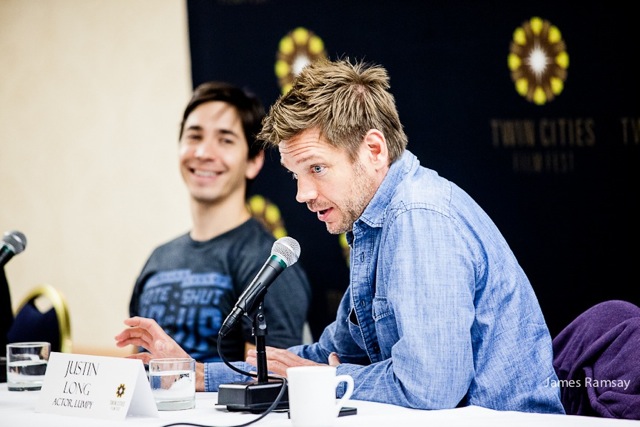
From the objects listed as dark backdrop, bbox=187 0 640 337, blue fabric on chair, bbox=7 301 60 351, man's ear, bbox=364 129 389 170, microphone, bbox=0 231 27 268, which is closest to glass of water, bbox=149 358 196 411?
man's ear, bbox=364 129 389 170

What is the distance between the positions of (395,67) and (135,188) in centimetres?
146

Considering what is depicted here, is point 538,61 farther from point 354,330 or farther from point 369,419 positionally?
point 369,419

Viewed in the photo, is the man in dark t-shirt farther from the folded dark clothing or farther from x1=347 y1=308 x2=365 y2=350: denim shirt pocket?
the folded dark clothing

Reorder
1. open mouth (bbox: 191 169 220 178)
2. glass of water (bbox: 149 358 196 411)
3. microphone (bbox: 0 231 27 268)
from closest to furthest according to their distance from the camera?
glass of water (bbox: 149 358 196 411)
microphone (bbox: 0 231 27 268)
open mouth (bbox: 191 169 220 178)

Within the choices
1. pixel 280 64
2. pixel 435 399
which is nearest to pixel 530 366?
pixel 435 399

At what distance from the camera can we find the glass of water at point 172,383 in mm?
1533

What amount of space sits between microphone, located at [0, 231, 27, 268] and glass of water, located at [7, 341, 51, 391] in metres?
0.26

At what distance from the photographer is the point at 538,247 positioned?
2.79 meters

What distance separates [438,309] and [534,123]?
4.71 feet

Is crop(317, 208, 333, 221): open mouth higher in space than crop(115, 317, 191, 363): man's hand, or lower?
higher

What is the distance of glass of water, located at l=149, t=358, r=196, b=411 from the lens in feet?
5.03

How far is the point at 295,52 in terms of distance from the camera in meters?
3.16

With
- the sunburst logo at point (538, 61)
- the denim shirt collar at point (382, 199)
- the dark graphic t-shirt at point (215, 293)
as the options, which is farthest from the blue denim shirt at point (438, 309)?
the sunburst logo at point (538, 61)

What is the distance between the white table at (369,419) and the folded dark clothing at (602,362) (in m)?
0.19
